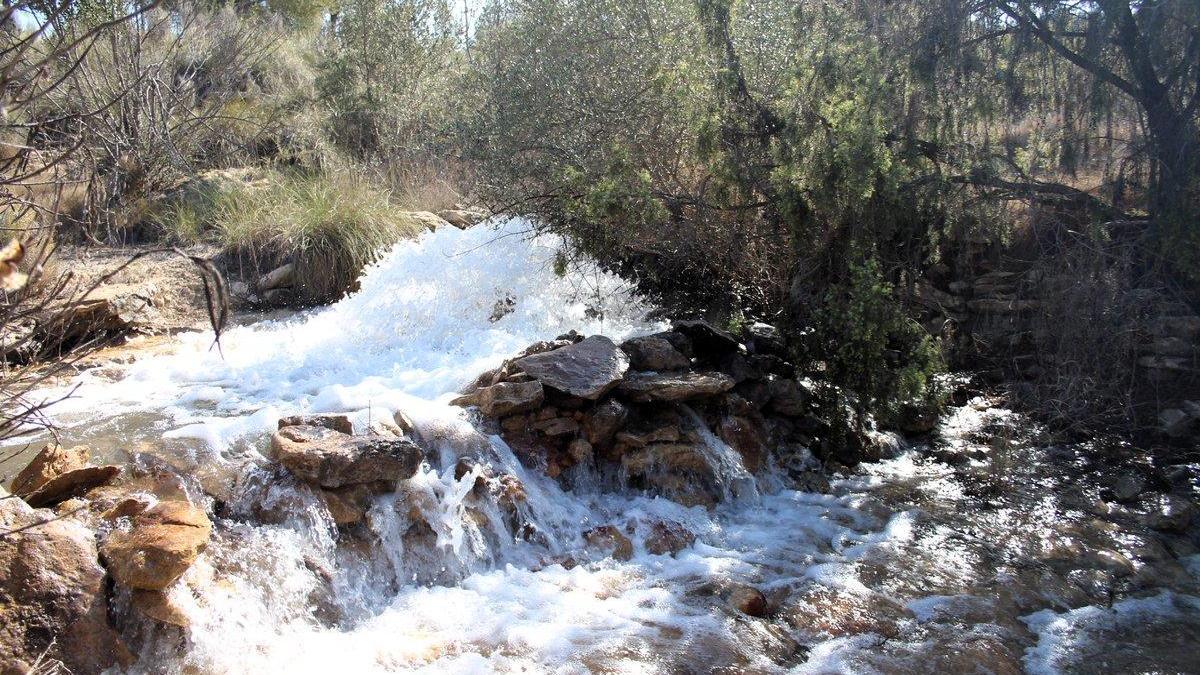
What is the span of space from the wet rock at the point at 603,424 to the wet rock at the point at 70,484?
8.28ft

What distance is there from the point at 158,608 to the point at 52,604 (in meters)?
0.36

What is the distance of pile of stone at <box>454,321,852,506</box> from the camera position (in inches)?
218

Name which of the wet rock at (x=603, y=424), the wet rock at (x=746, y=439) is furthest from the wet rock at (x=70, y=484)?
the wet rock at (x=746, y=439)

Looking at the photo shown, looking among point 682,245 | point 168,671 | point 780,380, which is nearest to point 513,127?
point 682,245

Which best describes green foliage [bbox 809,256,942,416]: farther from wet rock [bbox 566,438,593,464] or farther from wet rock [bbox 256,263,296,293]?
wet rock [bbox 256,263,296,293]

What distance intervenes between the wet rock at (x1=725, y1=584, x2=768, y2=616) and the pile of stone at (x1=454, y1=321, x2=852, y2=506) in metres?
1.09

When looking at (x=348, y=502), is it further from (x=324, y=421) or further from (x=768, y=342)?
(x=768, y=342)

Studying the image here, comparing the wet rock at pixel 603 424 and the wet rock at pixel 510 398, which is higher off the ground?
the wet rock at pixel 510 398

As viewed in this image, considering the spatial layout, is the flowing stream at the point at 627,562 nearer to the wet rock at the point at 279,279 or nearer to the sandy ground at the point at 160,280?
the sandy ground at the point at 160,280

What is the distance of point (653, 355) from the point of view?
627 centimetres

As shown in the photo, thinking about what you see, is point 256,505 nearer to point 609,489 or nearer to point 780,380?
point 609,489

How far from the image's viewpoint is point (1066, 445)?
619 centimetres

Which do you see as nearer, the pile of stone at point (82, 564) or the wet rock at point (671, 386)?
the pile of stone at point (82, 564)

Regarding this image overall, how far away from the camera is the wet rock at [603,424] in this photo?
5645 millimetres
